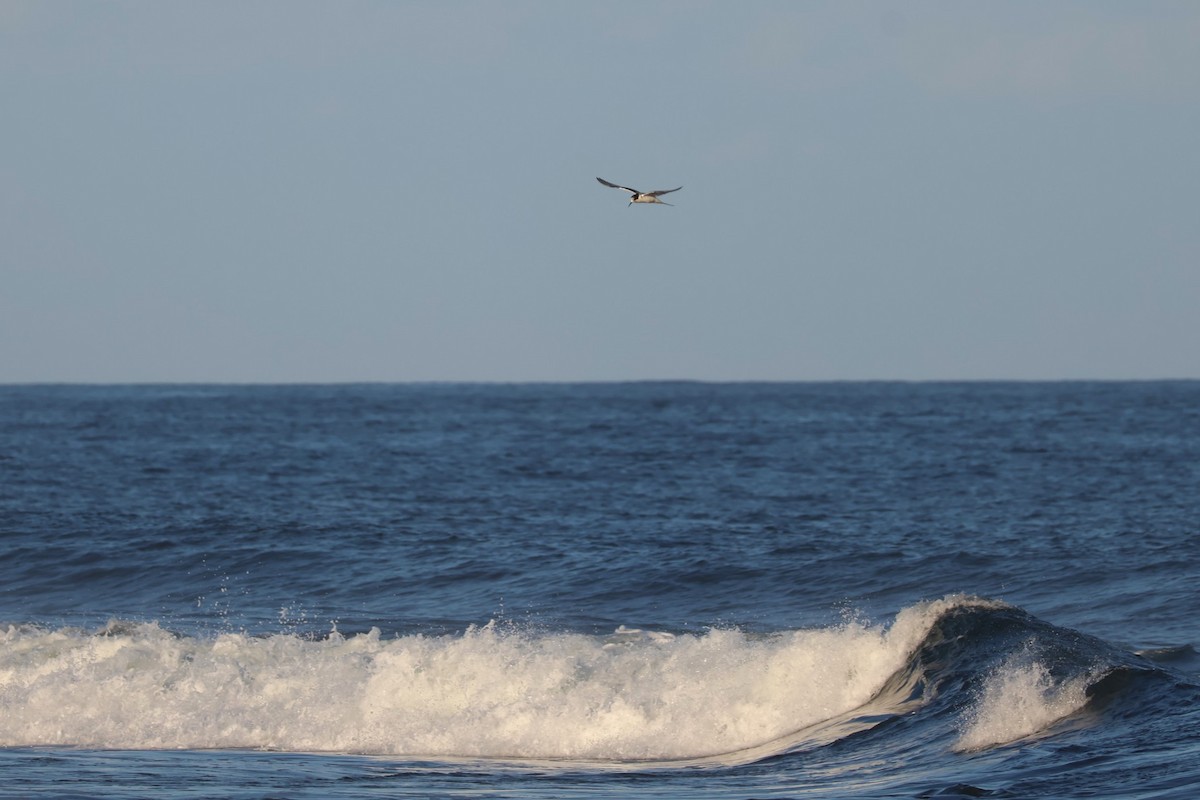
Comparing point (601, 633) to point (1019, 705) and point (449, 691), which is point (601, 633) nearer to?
point (449, 691)

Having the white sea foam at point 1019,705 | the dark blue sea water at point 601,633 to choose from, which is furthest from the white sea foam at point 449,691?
the white sea foam at point 1019,705

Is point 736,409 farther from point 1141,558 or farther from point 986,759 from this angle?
point 986,759

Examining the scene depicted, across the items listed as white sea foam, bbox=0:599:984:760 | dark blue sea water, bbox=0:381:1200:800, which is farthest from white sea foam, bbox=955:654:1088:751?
white sea foam, bbox=0:599:984:760

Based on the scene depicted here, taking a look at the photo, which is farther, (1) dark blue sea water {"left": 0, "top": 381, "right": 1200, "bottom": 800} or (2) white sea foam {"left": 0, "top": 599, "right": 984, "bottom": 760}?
(2) white sea foam {"left": 0, "top": 599, "right": 984, "bottom": 760}

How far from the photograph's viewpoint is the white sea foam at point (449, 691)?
13359 mm

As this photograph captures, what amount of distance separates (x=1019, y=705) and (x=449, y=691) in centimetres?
560

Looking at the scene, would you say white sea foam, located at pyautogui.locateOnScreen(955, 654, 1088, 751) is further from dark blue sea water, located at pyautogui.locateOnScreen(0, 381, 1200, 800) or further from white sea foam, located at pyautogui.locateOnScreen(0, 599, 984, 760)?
white sea foam, located at pyautogui.locateOnScreen(0, 599, 984, 760)

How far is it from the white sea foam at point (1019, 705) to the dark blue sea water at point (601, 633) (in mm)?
42

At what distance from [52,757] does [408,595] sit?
883cm

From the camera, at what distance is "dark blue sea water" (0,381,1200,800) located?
38.3 ft

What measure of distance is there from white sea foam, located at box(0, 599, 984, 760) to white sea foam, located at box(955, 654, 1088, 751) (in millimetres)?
1503

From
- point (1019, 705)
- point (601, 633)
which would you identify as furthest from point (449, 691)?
point (1019, 705)

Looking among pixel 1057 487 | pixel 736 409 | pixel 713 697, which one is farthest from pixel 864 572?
pixel 736 409

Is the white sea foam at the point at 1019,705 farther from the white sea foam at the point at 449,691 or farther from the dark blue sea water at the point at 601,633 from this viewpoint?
the white sea foam at the point at 449,691
